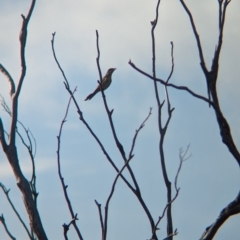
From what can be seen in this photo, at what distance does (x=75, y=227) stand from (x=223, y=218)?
1.05 m

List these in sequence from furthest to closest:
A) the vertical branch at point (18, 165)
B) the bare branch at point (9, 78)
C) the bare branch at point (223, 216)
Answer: the bare branch at point (9, 78), the vertical branch at point (18, 165), the bare branch at point (223, 216)

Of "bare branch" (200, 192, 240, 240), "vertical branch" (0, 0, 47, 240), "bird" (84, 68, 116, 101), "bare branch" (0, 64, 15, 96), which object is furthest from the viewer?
Result: "bird" (84, 68, 116, 101)

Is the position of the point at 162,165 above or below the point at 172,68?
below

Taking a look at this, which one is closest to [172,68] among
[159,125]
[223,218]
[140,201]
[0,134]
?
[159,125]

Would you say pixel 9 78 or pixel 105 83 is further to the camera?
pixel 105 83

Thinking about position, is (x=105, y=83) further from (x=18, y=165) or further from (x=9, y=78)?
(x=18, y=165)

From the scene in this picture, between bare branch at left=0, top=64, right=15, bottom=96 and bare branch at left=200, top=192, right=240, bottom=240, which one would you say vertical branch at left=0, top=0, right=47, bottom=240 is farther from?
bare branch at left=200, top=192, right=240, bottom=240

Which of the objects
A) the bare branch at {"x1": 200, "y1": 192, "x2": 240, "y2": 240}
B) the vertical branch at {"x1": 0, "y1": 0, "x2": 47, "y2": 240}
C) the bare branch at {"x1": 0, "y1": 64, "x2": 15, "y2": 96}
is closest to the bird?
the bare branch at {"x1": 0, "y1": 64, "x2": 15, "y2": 96}

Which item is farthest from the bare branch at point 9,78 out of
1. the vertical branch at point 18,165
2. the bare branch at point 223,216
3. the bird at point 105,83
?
the bird at point 105,83

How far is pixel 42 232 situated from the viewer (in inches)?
120

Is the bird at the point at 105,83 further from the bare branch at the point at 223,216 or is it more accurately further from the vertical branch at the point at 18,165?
the bare branch at the point at 223,216

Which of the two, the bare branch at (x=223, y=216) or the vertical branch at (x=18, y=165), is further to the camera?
the vertical branch at (x=18, y=165)

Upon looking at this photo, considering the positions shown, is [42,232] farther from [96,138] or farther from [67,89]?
[67,89]

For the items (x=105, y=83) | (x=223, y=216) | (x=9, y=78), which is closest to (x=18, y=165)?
(x=9, y=78)
